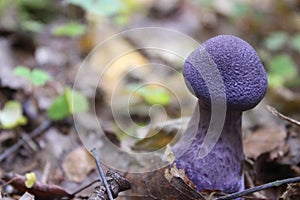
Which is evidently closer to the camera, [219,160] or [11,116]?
[219,160]

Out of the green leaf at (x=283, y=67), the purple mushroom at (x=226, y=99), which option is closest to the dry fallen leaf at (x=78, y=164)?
the purple mushroom at (x=226, y=99)

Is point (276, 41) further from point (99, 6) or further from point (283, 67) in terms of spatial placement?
point (99, 6)

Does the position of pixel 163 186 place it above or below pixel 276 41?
below

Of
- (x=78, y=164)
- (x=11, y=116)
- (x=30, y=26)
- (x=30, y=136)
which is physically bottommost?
(x=78, y=164)

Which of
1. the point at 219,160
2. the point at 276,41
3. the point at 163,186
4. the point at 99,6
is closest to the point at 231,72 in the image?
the point at 219,160

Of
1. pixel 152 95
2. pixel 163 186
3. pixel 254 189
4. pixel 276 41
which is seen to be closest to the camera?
pixel 254 189

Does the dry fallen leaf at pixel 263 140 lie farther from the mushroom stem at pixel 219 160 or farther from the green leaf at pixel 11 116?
the green leaf at pixel 11 116
